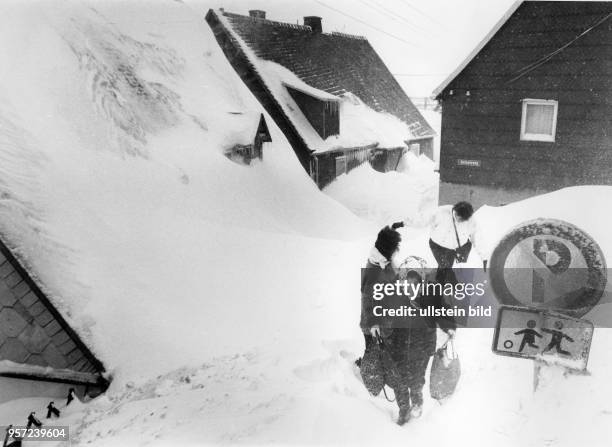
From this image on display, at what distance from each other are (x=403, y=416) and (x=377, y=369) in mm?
320

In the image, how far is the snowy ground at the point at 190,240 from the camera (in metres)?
2.57

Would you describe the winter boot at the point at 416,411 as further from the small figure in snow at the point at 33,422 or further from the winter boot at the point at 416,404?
the small figure in snow at the point at 33,422

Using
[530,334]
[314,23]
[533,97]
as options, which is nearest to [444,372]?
[530,334]

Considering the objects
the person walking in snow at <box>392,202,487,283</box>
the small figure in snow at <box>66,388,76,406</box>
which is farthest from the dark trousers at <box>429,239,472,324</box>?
the small figure in snow at <box>66,388,76,406</box>

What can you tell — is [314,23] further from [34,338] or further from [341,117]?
[34,338]

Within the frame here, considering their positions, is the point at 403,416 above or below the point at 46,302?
below

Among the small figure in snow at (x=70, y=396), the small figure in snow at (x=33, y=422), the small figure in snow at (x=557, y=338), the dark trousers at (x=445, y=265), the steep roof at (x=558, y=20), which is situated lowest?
the small figure in snow at (x=33, y=422)

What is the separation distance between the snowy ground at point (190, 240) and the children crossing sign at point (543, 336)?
10.3 inches

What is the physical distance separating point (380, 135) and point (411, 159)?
301 mm

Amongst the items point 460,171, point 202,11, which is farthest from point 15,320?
point 460,171

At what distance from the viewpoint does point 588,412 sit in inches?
86.9

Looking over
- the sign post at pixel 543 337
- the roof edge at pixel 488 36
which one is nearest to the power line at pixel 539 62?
the roof edge at pixel 488 36

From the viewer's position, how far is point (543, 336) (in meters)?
2.21

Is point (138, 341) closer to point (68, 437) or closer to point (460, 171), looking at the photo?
point (68, 437)
